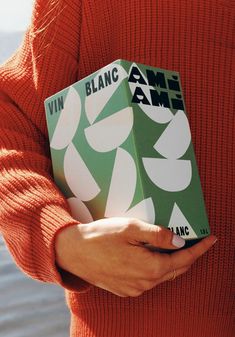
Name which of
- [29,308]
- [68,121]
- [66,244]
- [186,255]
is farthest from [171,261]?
[29,308]

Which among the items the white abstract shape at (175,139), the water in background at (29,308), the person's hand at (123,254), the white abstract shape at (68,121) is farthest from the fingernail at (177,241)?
the water in background at (29,308)

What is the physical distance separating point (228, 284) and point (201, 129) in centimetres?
22

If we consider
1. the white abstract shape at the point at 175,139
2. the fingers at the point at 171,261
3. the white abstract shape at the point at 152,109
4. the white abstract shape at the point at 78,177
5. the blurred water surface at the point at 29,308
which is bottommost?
the blurred water surface at the point at 29,308

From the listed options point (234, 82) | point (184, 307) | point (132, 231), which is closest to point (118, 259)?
point (132, 231)

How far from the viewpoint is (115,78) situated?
0.73 meters

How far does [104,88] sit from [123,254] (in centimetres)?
21

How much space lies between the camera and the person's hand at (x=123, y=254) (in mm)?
689

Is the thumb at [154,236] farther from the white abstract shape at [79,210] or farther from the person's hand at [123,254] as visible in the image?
the white abstract shape at [79,210]

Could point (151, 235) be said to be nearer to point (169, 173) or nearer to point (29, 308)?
point (169, 173)

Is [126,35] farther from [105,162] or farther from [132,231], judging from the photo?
[132,231]

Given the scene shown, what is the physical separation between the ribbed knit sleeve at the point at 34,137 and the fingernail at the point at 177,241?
151 millimetres

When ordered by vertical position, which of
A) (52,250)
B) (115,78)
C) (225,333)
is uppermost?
(115,78)

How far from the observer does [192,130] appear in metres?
0.86

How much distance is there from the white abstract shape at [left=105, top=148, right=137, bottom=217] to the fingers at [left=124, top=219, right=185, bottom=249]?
38 millimetres
